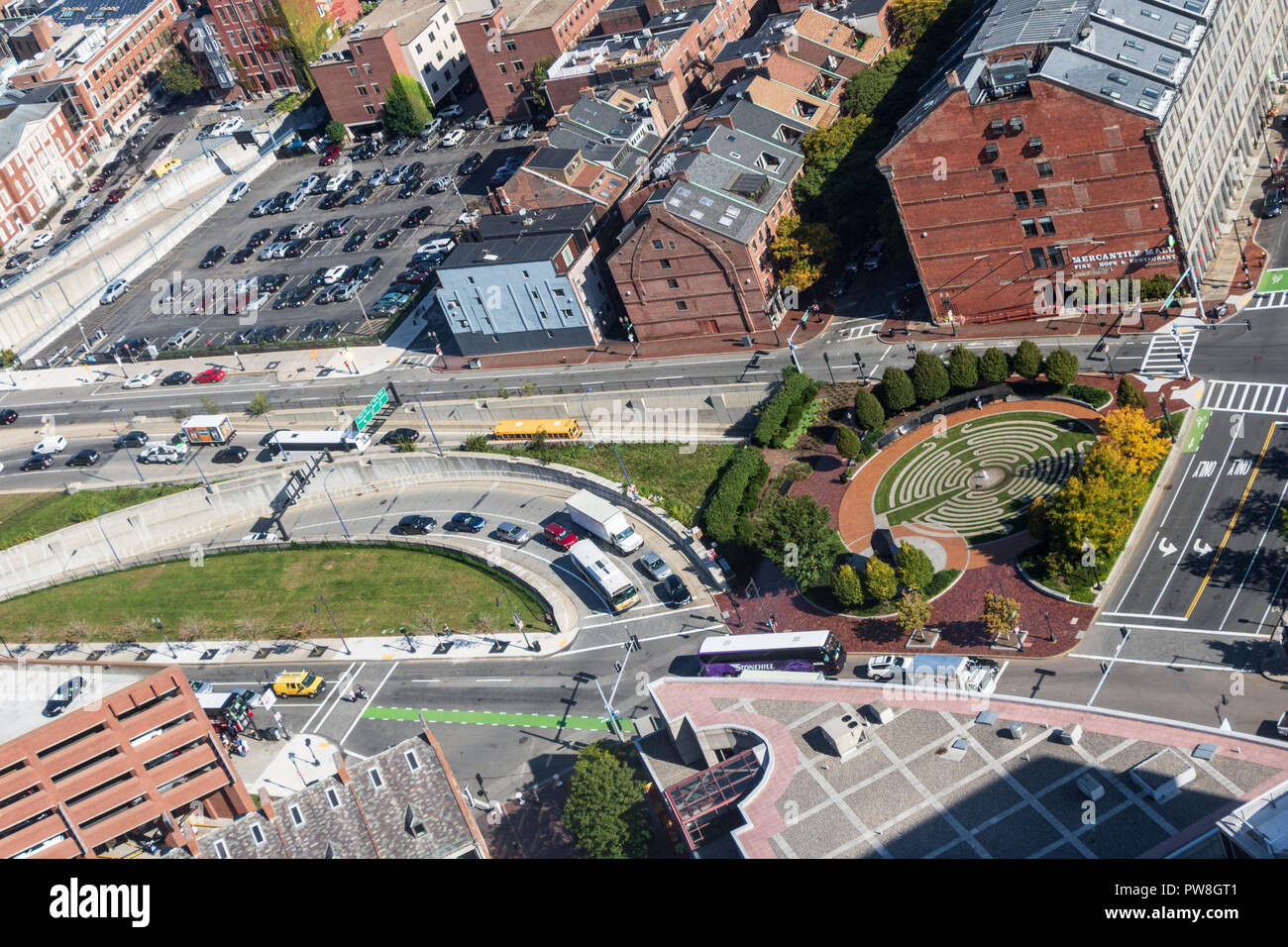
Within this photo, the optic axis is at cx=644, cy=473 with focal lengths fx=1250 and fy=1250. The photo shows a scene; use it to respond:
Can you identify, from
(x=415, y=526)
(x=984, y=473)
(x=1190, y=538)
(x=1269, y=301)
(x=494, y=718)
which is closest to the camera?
(x=1190, y=538)

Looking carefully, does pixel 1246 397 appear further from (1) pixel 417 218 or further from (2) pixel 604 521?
(1) pixel 417 218

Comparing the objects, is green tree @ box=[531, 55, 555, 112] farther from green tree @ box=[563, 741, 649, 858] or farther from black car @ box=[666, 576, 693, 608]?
green tree @ box=[563, 741, 649, 858]

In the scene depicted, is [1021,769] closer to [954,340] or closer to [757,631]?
[757,631]

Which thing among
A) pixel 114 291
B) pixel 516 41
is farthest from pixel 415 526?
pixel 516 41

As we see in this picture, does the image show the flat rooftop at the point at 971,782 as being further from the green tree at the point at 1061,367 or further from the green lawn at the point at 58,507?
the green lawn at the point at 58,507

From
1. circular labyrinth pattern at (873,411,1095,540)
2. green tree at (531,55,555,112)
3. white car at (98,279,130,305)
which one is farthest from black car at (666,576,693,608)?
white car at (98,279,130,305)

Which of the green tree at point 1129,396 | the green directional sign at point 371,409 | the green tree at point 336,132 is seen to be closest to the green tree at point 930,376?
the green tree at point 1129,396
